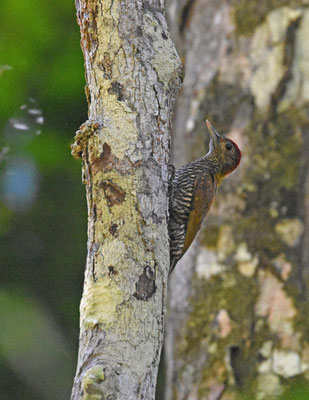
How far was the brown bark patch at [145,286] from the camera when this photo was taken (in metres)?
2.35

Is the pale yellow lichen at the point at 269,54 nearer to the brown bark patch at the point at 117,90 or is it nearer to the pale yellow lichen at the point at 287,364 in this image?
the pale yellow lichen at the point at 287,364

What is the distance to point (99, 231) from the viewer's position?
8.05 ft

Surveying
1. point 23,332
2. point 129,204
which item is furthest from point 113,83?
point 23,332

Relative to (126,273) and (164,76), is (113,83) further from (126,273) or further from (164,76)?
(126,273)

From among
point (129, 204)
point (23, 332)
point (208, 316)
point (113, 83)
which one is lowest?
point (23, 332)

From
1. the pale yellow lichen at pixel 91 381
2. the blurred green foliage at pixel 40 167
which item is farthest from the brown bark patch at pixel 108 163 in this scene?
the blurred green foliage at pixel 40 167

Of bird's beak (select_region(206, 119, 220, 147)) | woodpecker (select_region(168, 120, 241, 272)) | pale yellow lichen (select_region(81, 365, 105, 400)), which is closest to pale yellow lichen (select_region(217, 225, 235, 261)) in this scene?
woodpecker (select_region(168, 120, 241, 272))

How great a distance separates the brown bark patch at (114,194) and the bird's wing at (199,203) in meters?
1.70

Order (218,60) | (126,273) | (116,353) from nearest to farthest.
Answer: (116,353)
(126,273)
(218,60)

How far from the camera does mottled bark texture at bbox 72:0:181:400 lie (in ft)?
7.27

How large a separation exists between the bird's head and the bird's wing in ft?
0.53

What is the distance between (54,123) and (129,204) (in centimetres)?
409

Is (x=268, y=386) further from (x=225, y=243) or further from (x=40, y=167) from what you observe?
(x=40, y=167)

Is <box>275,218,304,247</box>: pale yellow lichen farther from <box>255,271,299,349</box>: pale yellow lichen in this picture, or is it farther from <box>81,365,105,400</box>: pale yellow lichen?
<box>81,365,105,400</box>: pale yellow lichen
